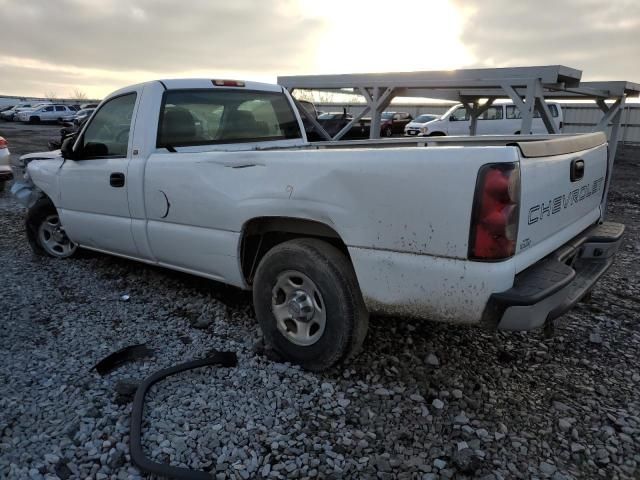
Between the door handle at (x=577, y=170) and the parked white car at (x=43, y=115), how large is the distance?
4460cm

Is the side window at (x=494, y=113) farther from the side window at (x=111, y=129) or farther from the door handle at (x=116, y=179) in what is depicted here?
the door handle at (x=116, y=179)

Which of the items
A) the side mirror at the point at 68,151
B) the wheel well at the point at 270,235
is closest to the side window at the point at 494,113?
the side mirror at the point at 68,151

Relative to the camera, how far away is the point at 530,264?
262cm

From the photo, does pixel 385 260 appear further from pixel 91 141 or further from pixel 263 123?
pixel 91 141

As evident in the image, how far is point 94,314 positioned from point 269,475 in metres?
2.40

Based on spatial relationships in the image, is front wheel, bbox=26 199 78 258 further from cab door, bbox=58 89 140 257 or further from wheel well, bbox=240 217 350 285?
wheel well, bbox=240 217 350 285

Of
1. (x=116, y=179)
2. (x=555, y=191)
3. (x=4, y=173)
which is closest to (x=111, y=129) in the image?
(x=116, y=179)

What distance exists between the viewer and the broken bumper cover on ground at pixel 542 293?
2.37 m

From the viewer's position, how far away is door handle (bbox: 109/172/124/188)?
13.5 feet

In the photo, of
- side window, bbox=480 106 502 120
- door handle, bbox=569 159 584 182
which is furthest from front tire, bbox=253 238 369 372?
side window, bbox=480 106 502 120

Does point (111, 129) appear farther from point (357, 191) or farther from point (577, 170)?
point (577, 170)

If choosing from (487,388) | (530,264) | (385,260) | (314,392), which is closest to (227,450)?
(314,392)

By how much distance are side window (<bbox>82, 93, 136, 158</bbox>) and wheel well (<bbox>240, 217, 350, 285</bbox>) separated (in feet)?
5.08

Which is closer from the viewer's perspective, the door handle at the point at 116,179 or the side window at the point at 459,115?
the door handle at the point at 116,179
